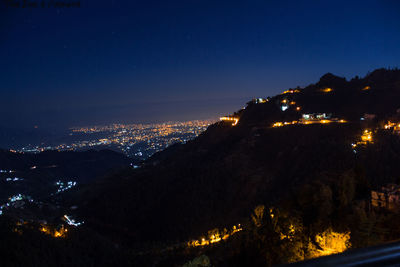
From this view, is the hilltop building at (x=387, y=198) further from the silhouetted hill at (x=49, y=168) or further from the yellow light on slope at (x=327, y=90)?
the silhouetted hill at (x=49, y=168)

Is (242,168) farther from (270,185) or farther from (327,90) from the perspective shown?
(327,90)

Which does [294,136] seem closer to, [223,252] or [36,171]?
[223,252]

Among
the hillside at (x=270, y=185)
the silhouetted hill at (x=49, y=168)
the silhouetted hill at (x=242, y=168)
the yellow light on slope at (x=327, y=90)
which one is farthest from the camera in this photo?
the silhouetted hill at (x=49, y=168)

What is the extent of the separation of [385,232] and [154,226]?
141ft

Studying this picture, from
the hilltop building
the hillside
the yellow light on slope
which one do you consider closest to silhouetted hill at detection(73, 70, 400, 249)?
the hillside

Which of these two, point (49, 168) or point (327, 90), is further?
point (49, 168)

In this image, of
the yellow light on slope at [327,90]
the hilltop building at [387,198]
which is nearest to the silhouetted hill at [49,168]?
the yellow light on slope at [327,90]

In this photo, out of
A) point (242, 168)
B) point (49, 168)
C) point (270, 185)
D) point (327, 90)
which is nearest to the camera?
point (270, 185)

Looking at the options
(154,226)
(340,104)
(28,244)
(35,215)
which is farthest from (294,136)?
(35,215)

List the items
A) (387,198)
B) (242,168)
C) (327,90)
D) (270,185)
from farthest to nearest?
(327,90), (242,168), (270,185), (387,198)

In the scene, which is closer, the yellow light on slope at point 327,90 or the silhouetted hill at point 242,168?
the silhouetted hill at point 242,168

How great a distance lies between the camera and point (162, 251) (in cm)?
4031

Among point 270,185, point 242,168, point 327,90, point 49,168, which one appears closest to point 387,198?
point 270,185

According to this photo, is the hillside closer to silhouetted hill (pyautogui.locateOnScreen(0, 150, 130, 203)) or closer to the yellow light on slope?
the yellow light on slope
